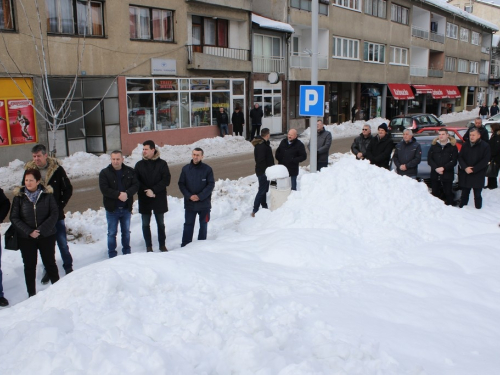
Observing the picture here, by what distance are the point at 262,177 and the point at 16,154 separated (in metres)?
11.0

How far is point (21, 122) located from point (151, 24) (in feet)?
24.6

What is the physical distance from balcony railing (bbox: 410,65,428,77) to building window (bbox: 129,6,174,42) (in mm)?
30693

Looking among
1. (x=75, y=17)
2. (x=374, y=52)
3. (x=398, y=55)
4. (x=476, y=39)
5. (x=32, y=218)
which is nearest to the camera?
(x=32, y=218)

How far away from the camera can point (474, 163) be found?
34.0ft

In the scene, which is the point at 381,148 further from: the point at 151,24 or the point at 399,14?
A: the point at 399,14

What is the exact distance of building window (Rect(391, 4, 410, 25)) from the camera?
42.7 m

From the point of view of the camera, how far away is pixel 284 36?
3044 centimetres

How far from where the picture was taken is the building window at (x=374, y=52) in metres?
38.9

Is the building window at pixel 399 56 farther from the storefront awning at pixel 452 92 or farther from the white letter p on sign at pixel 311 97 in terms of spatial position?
the white letter p on sign at pixel 311 97

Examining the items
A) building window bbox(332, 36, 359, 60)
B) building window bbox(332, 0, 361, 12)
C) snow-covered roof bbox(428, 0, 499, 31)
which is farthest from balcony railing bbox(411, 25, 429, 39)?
building window bbox(332, 36, 359, 60)

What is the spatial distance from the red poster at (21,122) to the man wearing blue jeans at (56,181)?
10989 millimetres

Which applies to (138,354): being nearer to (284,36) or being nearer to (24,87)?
(24,87)

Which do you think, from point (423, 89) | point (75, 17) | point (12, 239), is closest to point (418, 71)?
point (423, 89)

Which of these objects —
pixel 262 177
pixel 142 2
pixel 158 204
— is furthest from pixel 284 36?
pixel 158 204
